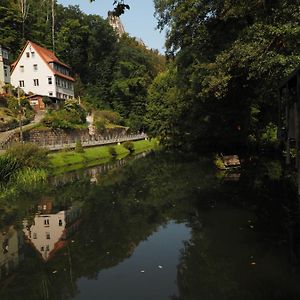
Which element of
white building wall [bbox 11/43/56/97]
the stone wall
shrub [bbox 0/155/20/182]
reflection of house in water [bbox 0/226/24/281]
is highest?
white building wall [bbox 11/43/56/97]

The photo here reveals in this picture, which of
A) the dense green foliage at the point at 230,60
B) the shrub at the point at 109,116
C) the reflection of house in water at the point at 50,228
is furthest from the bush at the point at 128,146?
the reflection of house in water at the point at 50,228

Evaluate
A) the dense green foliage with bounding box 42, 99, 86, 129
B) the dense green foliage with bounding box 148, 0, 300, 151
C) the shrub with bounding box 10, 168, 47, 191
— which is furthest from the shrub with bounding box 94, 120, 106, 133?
the shrub with bounding box 10, 168, 47, 191

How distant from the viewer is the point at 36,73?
74438 mm

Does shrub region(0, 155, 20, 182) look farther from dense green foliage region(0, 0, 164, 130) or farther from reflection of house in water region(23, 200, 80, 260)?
dense green foliage region(0, 0, 164, 130)

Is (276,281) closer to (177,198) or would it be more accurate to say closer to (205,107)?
(177,198)

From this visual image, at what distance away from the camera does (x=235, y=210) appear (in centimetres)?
1877

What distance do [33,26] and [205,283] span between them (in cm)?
8551

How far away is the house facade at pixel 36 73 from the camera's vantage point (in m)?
73.6

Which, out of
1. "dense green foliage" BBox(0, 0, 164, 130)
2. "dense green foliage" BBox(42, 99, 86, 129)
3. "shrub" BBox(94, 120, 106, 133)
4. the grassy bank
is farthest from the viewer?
"dense green foliage" BBox(0, 0, 164, 130)

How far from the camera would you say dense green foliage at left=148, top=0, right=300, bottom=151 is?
880 inches

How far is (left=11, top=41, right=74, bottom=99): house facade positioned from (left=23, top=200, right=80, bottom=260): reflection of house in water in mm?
54472

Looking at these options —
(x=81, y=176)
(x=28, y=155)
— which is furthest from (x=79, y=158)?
(x=28, y=155)

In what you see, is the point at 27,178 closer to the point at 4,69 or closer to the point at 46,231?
the point at 46,231

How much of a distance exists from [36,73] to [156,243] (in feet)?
214
